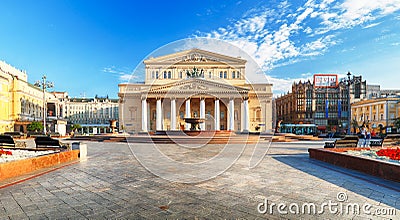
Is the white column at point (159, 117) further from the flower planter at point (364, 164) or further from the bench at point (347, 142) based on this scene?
the flower planter at point (364, 164)

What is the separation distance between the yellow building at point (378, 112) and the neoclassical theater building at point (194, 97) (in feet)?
86.9

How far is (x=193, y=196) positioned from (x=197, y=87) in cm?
5004

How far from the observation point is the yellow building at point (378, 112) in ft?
185

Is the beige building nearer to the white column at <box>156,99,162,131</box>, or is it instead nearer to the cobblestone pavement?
the white column at <box>156,99,162,131</box>

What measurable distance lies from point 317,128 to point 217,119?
37.7 metres

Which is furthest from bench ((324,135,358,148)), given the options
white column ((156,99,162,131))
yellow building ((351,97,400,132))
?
yellow building ((351,97,400,132))

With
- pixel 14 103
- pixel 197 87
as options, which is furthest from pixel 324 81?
pixel 14 103

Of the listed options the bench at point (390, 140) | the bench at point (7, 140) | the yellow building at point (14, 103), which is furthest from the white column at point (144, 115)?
the bench at point (390, 140)

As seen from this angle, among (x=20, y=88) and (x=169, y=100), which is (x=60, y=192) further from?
(x=20, y=88)

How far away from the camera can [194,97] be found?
187 ft

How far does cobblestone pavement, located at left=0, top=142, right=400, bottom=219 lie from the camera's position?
4.53m

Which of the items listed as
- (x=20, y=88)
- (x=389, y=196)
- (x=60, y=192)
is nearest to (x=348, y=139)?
(x=389, y=196)

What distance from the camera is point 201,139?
24.2 m

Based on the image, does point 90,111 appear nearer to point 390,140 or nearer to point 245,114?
point 245,114
